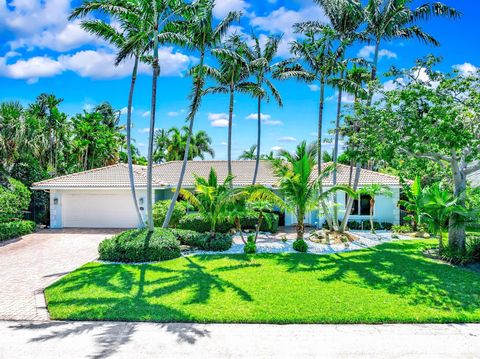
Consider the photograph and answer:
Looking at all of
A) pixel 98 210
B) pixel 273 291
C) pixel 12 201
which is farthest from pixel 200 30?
pixel 98 210

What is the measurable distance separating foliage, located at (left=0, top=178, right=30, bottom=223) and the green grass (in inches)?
335

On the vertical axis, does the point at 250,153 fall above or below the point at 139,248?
above

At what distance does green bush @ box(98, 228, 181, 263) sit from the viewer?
549 inches

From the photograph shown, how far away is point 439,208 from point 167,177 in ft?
58.8

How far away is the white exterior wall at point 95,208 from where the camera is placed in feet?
74.4

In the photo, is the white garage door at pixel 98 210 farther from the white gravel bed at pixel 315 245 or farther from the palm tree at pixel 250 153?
the palm tree at pixel 250 153

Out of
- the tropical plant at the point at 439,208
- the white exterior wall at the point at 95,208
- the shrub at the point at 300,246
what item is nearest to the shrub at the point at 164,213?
the white exterior wall at the point at 95,208

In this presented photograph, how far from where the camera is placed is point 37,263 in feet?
45.6

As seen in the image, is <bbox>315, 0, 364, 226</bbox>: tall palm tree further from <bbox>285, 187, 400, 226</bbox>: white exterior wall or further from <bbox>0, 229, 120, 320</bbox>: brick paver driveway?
<bbox>0, 229, 120, 320</bbox>: brick paver driveway

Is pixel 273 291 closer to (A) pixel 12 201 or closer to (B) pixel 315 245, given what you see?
(B) pixel 315 245

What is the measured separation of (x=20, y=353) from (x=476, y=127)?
16.1 metres

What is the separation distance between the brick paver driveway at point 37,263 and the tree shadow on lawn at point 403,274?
840cm

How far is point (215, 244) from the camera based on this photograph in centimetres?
1609

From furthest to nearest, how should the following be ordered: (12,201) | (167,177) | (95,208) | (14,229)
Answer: (167,177) → (95,208) → (14,229) → (12,201)
